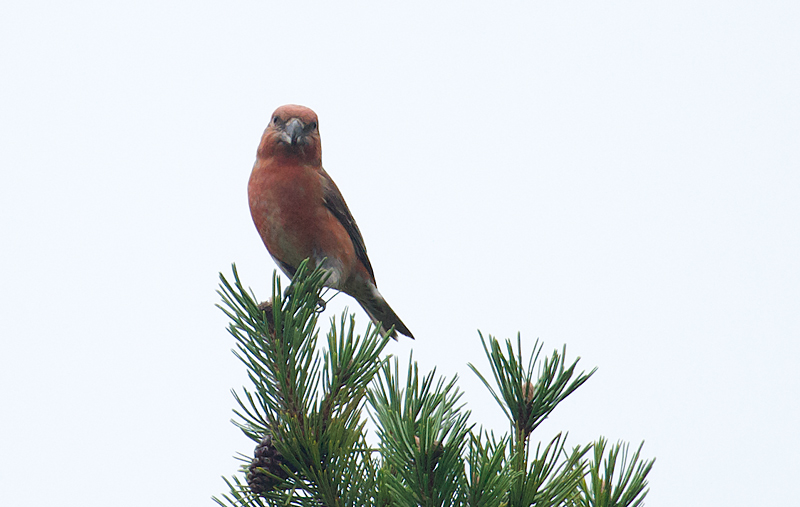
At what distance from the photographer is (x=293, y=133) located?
4680 mm

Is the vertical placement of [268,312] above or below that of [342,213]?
below

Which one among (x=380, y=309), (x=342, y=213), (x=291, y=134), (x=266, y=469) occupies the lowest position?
(x=266, y=469)

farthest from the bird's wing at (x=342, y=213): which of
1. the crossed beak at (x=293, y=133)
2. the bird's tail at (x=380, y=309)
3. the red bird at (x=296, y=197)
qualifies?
the crossed beak at (x=293, y=133)

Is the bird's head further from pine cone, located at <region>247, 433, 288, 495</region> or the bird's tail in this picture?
pine cone, located at <region>247, 433, 288, 495</region>

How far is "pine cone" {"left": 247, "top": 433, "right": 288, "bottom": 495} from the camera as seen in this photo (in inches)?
83.7

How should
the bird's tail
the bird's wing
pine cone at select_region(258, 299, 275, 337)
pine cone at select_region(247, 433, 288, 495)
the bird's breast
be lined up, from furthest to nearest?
the bird's tail → the bird's wing → the bird's breast → pine cone at select_region(258, 299, 275, 337) → pine cone at select_region(247, 433, 288, 495)

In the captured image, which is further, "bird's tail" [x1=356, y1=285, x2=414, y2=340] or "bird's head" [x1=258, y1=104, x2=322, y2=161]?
"bird's tail" [x1=356, y1=285, x2=414, y2=340]

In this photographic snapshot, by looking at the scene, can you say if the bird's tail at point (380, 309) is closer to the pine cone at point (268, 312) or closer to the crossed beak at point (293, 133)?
the crossed beak at point (293, 133)

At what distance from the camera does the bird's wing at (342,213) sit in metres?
4.91

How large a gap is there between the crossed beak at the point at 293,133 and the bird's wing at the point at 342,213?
1.00ft

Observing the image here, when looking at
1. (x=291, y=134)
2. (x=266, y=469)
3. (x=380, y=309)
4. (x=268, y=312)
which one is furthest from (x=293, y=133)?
(x=266, y=469)

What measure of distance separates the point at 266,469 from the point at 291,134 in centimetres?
291

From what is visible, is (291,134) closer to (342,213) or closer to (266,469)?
(342,213)

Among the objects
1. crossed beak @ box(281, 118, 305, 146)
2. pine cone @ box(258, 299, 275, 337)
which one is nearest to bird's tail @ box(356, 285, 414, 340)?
crossed beak @ box(281, 118, 305, 146)
